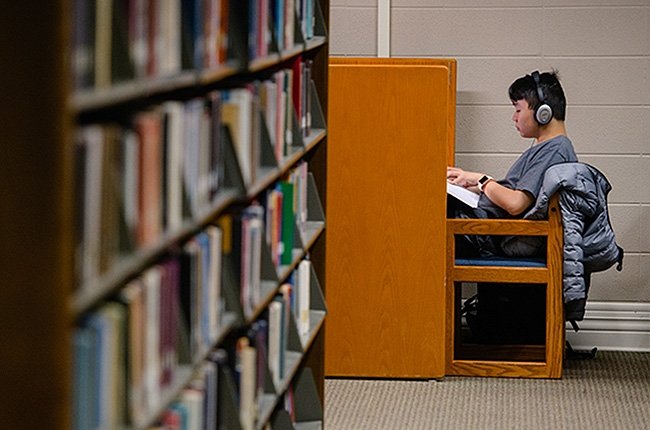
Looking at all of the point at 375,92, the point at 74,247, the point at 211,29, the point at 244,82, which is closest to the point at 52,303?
the point at 74,247

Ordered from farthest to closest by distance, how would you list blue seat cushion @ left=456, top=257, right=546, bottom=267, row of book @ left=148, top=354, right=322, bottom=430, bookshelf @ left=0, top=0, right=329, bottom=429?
1. blue seat cushion @ left=456, top=257, right=546, bottom=267
2. row of book @ left=148, top=354, right=322, bottom=430
3. bookshelf @ left=0, top=0, right=329, bottom=429

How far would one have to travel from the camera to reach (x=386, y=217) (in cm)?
460

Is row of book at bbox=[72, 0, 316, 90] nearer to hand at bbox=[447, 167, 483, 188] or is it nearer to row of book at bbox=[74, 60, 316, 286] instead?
row of book at bbox=[74, 60, 316, 286]

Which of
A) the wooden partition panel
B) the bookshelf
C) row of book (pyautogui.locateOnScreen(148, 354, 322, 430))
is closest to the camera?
the bookshelf

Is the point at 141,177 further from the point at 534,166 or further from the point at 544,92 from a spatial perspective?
the point at 544,92

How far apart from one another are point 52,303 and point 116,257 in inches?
8.1

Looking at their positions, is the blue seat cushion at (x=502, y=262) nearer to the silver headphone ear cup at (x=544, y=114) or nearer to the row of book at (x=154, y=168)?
the silver headphone ear cup at (x=544, y=114)

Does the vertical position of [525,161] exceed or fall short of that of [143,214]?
it falls short

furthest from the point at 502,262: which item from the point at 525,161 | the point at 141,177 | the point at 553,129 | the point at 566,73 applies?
the point at 141,177

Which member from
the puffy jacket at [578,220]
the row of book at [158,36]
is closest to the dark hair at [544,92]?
the puffy jacket at [578,220]

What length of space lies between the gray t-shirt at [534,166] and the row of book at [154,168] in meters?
2.17

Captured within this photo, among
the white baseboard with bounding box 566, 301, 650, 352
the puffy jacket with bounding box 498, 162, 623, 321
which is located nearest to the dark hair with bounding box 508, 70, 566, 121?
the puffy jacket with bounding box 498, 162, 623, 321

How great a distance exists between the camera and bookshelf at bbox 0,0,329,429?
4.99 feet

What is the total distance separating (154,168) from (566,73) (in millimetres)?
3698
